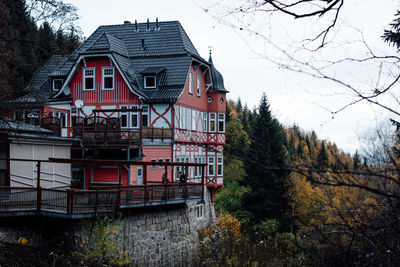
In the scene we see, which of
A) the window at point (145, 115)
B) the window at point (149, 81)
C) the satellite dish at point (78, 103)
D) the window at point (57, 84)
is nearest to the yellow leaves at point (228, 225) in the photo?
the window at point (145, 115)

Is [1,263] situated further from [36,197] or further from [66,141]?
[66,141]

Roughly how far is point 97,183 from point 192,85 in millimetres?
9086

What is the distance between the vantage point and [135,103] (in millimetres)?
25484

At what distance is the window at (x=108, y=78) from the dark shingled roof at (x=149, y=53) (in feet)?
2.68

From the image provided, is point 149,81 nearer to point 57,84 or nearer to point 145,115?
point 145,115

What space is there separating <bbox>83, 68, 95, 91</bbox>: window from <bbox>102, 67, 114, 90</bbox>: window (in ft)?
2.43

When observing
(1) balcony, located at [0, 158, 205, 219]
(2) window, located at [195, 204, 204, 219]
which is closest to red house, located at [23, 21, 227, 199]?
(2) window, located at [195, 204, 204, 219]

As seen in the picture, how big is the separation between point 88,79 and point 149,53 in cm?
456

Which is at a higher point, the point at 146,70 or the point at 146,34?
the point at 146,34

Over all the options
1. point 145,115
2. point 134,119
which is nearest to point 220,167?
point 145,115

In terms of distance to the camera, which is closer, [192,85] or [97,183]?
[97,183]

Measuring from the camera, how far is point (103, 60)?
25734 millimetres

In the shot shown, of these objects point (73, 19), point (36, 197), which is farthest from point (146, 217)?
point (73, 19)

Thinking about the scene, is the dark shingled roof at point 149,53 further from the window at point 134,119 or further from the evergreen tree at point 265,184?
the evergreen tree at point 265,184
